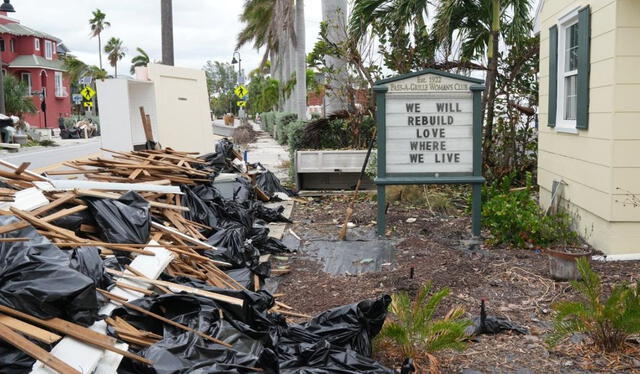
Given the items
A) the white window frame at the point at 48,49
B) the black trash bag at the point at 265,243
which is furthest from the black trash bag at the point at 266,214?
the white window frame at the point at 48,49

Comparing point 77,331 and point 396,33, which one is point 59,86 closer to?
point 396,33

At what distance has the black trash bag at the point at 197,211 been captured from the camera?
27.8 ft

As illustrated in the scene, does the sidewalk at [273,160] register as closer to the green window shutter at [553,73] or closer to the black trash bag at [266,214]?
the black trash bag at [266,214]

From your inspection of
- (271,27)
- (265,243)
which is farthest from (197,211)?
(271,27)

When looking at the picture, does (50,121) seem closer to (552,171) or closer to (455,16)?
(455,16)

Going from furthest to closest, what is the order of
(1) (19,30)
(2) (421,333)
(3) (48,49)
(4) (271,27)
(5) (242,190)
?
(3) (48,49)
(1) (19,30)
(4) (271,27)
(5) (242,190)
(2) (421,333)

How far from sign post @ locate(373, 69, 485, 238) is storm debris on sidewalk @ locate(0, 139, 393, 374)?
8.65 ft

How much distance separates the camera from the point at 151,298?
4426mm

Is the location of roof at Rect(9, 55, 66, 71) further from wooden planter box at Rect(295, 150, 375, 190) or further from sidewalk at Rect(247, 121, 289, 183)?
wooden planter box at Rect(295, 150, 375, 190)

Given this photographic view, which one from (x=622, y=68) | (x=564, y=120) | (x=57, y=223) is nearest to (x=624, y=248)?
(x=622, y=68)

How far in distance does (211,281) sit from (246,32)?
3891 cm

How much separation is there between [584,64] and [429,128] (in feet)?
6.72

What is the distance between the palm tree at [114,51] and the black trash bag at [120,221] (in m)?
78.6

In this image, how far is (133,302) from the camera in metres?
4.43
